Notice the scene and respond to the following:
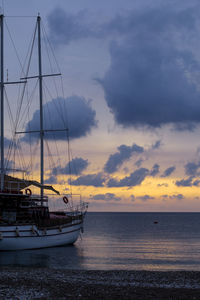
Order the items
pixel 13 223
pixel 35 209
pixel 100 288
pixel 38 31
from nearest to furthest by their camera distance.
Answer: pixel 100 288 → pixel 13 223 → pixel 35 209 → pixel 38 31

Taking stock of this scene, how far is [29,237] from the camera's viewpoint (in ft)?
155

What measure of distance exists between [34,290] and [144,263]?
23.0 metres

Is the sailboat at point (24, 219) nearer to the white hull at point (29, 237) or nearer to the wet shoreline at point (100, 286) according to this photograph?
the white hull at point (29, 237)

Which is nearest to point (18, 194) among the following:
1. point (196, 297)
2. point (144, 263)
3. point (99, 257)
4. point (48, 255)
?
point (48, 255)

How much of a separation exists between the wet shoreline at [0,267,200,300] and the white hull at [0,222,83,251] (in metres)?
18.9

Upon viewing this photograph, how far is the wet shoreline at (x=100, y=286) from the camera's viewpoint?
19953 millimetres

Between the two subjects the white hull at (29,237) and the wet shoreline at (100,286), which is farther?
the white hull at (29,237)

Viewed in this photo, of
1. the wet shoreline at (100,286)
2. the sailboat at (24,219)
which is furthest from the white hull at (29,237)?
the wet shoreline at (100,286)

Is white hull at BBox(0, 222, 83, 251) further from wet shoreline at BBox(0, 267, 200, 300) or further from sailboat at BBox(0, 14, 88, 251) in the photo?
wet shoreline at BBox(0, 267, 200, 300)

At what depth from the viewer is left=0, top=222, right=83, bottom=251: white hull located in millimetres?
45031

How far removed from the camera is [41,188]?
56281mm

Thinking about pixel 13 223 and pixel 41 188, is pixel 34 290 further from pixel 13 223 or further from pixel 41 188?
pixel 41 188

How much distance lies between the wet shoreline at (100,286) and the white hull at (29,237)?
745 inches

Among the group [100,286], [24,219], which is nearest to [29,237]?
[24,219]
